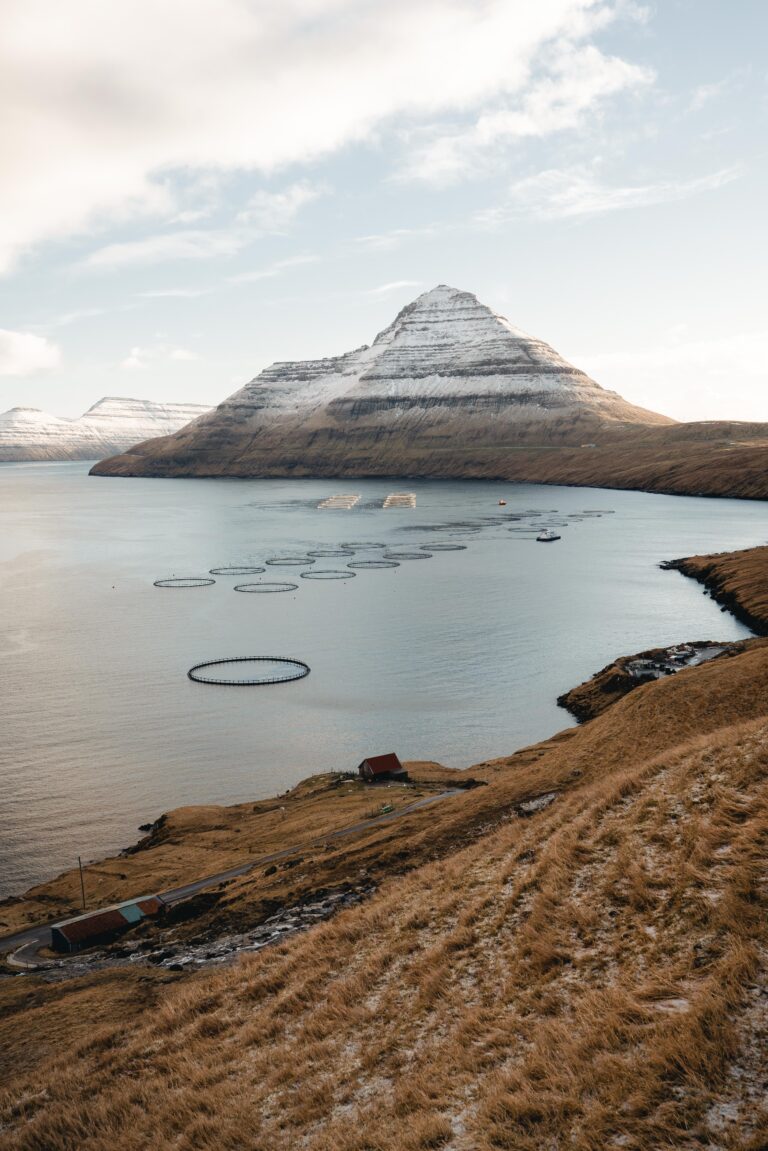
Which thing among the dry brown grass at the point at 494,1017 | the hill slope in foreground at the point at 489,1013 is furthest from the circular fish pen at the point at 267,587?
the dry brown grass at the point at 494,1017

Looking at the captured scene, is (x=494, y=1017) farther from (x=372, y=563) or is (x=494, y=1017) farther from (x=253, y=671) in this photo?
(x=372, y=563)

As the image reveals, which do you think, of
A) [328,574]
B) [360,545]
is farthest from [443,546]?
[328,574]

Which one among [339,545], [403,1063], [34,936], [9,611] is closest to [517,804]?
[403,1063]

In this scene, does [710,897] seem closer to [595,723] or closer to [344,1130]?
[344,1130]

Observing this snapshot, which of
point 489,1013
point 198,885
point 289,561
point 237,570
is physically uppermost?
point 489,1013

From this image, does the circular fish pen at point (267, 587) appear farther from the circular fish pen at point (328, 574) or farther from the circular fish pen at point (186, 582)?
the circular fish pen at point (328, 574)

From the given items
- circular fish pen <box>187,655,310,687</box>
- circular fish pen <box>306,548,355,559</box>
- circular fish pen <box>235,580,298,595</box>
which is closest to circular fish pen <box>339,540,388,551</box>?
circular fish pen <box>306,548,355,559</box>
